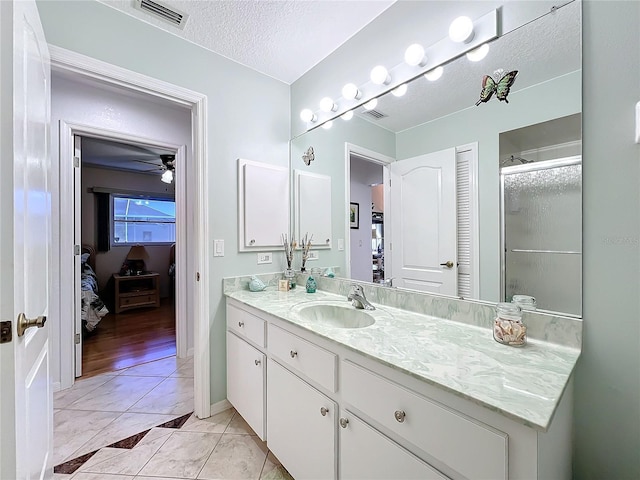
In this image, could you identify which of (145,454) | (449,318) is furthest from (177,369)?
(449,318)

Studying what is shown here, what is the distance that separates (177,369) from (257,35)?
2830 mm

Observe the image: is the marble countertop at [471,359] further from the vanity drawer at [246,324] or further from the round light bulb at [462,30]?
the round light bulb at [462,30]

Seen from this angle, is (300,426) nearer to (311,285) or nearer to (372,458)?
(372,458)

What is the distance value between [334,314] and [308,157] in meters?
1.25

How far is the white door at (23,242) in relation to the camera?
0.74m

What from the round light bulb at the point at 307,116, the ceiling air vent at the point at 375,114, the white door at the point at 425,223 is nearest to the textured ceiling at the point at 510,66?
the ceiling air vent at the point at 375,114

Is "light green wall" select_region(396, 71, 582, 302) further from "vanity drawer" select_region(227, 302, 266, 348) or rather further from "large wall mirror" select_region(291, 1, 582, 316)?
"vanity drawer" select_region(227, 302, 266, 348)

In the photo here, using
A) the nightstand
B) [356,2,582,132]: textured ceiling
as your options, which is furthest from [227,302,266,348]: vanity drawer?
the nightstand

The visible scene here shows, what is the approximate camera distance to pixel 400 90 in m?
1.57

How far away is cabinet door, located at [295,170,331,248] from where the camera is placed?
214cm

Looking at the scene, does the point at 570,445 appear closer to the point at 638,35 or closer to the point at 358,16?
the point at 638,35

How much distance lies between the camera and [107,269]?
5039 mm

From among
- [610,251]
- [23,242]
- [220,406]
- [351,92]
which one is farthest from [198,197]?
[610,251]

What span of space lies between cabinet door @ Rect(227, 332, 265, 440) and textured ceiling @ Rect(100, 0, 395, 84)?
6.36ft
